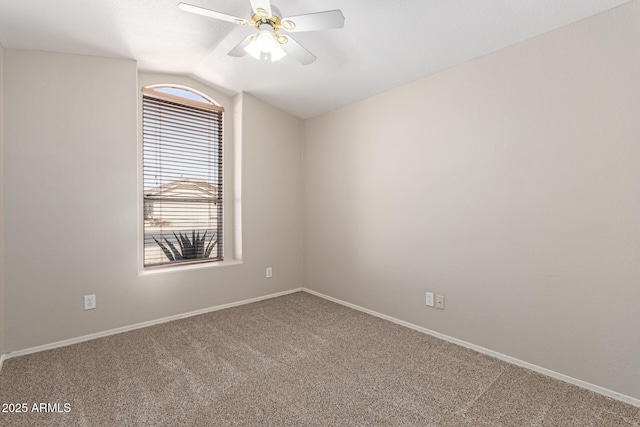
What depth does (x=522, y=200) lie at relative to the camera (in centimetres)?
213

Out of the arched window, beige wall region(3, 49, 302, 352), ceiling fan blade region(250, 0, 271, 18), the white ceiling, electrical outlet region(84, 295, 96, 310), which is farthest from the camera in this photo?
the arched window

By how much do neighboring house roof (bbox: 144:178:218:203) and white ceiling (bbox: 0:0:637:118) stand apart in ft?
3.65

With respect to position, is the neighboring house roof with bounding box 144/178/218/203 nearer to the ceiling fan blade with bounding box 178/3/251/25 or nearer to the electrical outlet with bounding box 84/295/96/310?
the electrical outlet with bounding box 84/295/96/310

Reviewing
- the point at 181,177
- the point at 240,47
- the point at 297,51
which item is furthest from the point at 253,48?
the point at 181,177

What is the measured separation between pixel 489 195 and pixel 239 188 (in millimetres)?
2464

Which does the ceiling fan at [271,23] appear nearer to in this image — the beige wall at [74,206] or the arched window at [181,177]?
the beige wall at [74,206]

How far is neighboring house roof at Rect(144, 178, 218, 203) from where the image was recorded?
316cm

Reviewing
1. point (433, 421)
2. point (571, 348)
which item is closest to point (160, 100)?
point (433, 421)

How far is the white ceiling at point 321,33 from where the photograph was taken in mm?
1890

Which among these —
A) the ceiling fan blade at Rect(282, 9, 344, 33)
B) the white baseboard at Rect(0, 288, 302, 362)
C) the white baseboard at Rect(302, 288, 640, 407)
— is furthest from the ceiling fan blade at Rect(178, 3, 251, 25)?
the white baseboard at Rect(302, 288, 640, 407)

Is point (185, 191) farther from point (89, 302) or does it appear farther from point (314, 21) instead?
point (314, 21)

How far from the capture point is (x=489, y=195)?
230cm

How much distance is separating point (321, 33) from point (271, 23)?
0.59 m

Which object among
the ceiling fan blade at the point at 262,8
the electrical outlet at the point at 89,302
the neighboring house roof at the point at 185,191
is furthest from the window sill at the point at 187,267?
the ceiling fan blade at the point at 262,8
